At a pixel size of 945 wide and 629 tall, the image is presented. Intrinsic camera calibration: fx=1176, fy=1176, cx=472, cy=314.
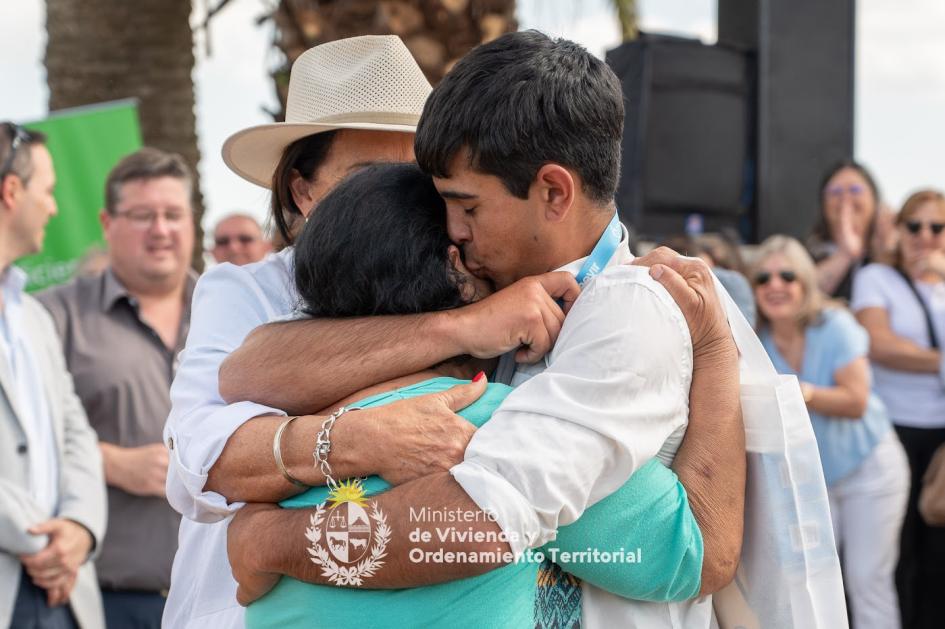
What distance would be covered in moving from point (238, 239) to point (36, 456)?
2637 millimetres

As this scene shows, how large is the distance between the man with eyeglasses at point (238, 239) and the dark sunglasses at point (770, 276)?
8.66 ft

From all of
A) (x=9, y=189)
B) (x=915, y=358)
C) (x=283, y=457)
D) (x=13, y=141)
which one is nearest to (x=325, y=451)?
(x=283, y=457)

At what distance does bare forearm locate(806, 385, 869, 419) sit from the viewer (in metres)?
5.47

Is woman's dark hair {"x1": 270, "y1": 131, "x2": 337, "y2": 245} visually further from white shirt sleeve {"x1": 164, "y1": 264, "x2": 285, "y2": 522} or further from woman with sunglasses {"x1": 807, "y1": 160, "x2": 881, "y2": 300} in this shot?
woman with sunglasses {"x1": 807, "y1": 160, "x2": 881, "y2": 300}

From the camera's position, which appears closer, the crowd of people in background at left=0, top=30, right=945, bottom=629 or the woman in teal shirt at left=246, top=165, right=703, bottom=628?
the woman in teal shirt at left=246, top=165, right=703, bottom=628

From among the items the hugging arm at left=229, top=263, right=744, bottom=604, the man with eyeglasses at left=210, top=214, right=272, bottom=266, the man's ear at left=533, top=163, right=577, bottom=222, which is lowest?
→ the man with eyeglasses at left=210, top=214, right=272, bottom=266

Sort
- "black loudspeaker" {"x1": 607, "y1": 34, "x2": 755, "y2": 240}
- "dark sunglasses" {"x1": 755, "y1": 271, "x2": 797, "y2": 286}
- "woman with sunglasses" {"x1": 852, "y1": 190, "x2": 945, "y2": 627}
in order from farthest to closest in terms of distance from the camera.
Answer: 1. "black loudspeaker" {"x1": 607, "y1": 34, "x2": 755, "y2": 240}
2. "woman with sunglasses" {"x1": 852, "y1": 190, "x2": 945, "y2": 627}
3. "dark sunglasses" {"x1": 755, "y1": 271, "x2": 797, "y2": 286}

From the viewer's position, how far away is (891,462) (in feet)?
18.2

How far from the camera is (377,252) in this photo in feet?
5.91

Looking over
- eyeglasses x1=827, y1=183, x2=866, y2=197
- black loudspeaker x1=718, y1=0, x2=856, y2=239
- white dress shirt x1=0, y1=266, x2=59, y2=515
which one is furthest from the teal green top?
black loudspeaker x1=718, y1=0, x2=856, y2=239

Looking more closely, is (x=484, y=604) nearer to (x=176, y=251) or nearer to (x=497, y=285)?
(x=497, y=285)

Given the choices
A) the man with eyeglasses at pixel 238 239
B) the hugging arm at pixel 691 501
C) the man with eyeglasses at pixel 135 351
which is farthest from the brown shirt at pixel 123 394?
the hugging arm at pixel 691 501

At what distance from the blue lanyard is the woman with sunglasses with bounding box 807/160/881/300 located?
14.8 feet

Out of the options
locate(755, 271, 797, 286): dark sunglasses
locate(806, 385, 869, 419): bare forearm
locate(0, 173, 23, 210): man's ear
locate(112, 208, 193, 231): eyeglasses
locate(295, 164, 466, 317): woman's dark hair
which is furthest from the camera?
locate(755, 271, 797, 286): dark sunglasses
